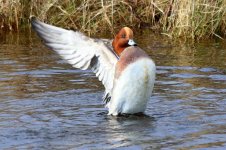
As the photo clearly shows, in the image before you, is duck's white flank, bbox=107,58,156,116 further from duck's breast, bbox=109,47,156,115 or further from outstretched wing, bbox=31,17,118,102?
outstretched wing, bbox=31,17,118,102

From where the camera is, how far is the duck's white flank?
22.8 ft

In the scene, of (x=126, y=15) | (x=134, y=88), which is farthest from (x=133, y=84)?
(x=126, y=15)

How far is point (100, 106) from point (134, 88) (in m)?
0.74

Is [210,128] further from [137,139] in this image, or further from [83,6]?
[83,6]

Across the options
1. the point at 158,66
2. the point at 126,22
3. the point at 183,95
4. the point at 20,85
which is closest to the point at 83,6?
the point at 126,22

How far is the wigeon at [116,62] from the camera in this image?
6.98m

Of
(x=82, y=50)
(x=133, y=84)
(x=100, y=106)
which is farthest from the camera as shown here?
(x=100, y=106)

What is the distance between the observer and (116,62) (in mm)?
7281

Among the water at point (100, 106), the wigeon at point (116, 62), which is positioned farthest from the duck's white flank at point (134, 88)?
the water at point (100, 106)

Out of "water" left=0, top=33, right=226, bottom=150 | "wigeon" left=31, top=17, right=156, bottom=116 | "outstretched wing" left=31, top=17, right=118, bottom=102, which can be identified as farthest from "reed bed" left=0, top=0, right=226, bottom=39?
"outstretched wing" left=31, top=17, right=118, bottom=102

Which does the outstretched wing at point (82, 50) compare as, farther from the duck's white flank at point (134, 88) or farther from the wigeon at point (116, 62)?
the duck's white flank at point (134, 88)

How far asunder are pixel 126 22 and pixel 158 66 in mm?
3068

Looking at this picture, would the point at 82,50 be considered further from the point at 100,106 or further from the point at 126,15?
the point at 126,15

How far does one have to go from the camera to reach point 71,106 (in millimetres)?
7512
